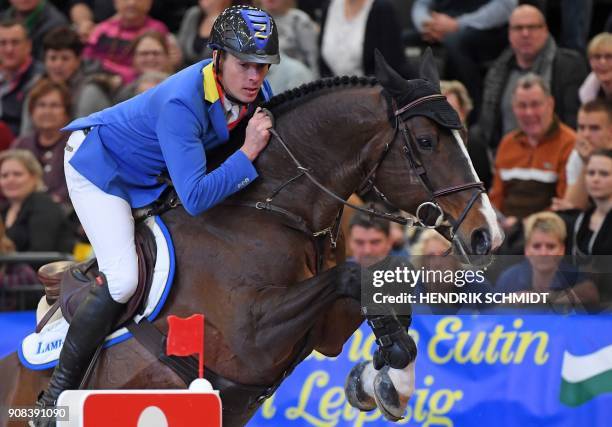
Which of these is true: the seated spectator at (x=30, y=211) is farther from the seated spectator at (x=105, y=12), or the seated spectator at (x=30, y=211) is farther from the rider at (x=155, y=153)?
the rider at (x=155, y=153)

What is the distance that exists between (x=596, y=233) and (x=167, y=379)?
308 centimetres

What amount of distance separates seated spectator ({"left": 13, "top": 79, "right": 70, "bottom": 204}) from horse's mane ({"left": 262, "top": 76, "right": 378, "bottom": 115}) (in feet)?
15.1

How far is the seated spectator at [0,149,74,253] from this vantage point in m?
8.90

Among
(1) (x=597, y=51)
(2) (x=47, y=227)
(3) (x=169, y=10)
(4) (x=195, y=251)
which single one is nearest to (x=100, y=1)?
(3) (x=169, y=10)

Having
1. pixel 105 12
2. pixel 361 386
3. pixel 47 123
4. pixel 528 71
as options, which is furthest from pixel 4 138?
pixel 361 386

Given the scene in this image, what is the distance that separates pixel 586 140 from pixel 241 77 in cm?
368

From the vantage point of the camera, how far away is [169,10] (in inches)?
475

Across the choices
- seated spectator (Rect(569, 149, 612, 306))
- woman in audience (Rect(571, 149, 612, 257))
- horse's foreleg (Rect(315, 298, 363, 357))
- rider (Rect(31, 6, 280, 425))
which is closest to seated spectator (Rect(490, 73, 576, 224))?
seated spectator (Rect(569, 149, 612, 306))

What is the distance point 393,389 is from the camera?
17.1 ft

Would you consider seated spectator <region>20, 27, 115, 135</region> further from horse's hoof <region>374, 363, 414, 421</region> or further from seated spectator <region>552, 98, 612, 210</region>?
horse's hoof <region>374, 363, 414, 421</region>

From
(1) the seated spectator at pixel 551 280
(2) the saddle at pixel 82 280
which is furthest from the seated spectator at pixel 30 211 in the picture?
(1) the seated spectator at pixel 551 280

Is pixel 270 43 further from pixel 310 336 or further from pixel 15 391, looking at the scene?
pixel 15 391

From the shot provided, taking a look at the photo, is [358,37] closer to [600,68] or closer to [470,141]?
[470,141]

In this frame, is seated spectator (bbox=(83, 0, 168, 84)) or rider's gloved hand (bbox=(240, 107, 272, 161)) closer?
rider's gloved hand (bbox=(240, 107, 272, 161))
